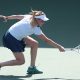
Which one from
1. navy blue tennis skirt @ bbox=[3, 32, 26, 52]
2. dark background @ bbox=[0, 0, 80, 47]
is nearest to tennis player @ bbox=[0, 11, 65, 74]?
navy blue tennis skirt @ bbox=[3, 32, 26, 52]

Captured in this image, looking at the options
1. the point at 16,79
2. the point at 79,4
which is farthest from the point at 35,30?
the point at 79,4

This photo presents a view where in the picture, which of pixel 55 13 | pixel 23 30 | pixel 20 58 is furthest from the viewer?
pixel 55 13

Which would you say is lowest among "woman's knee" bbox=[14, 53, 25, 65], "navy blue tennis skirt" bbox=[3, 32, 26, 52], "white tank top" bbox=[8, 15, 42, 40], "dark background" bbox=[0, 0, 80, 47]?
"woman's knee" bbox=[14, 53, 25, 65]

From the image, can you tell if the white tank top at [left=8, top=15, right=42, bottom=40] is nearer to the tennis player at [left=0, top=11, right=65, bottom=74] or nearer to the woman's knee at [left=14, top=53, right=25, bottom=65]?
the tennis player at [left=0, top=11, right=65, bottom=74]

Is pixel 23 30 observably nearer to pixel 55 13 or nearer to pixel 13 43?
pixel 13 43

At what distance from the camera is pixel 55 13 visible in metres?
15.6

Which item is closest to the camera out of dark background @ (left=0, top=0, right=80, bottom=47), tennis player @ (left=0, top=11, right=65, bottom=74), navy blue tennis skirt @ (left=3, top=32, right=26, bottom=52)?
tennis player @ (left=0, top=11, right=65, bottom=74)

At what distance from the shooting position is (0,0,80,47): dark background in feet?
44.8

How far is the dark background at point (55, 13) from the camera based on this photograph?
13641mm

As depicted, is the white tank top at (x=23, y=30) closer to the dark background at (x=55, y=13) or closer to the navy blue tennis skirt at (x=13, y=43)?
the navy blue tennis skirt at (x=13, y=43)

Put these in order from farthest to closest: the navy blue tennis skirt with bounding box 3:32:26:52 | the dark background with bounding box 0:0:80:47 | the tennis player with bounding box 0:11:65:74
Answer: the dark background with bounding box 0:0:80:47
the navy blue tennis skirt with bounding box 3:32:26:52
the tennis player with bounding box 0:11:65:74

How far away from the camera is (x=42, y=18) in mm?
7766

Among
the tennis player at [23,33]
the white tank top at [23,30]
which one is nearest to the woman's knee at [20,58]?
the tennis player at [23,33]

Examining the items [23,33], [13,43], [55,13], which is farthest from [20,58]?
[55,13]
